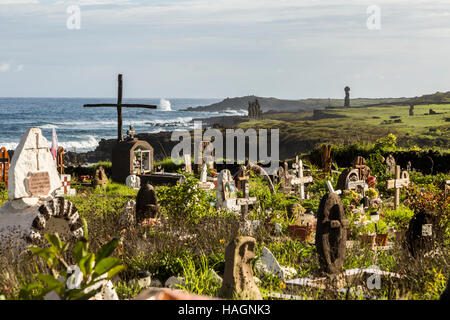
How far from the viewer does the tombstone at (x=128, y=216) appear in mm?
10812

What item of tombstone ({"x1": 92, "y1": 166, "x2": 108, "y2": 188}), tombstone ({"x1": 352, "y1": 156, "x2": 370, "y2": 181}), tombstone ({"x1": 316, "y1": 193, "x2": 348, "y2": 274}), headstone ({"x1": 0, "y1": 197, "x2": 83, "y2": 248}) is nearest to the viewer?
tombstone ({"x1": 316, "y1": 193, "x2": 348, "y2": 274})

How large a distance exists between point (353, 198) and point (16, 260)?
7609 millimetres

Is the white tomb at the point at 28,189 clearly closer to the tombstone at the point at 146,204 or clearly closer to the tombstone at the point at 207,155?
the tombstone at the point at 146,204

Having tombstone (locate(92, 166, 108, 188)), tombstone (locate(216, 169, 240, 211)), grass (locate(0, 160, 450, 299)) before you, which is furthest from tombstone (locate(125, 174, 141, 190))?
grass (locate(0, 160, 450, 299))

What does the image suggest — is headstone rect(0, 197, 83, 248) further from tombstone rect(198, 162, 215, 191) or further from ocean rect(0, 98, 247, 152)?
ocean rect(0, 98, 247, 152)

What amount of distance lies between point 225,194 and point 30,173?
4.84 meters

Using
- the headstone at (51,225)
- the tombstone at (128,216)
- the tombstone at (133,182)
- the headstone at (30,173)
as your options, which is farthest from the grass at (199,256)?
the tombstone at (133,182)

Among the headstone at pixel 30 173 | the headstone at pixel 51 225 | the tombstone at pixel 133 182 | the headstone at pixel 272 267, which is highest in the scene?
the headstone at pixel 30 173

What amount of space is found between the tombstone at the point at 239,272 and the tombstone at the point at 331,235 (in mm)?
1547

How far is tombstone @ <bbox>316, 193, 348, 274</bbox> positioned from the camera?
309 inches

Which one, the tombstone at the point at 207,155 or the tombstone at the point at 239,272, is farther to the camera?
the tombstone at the point at 207,155

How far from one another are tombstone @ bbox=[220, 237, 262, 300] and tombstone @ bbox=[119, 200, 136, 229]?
4.39m

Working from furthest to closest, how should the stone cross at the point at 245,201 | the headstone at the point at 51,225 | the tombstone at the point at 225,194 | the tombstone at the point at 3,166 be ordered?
1. the tombstone at the point at 3,166
2. the tombstone at the point at 225,194
3. the stone cross at the point at 245,201
4. the headstone at the point at 51,225
